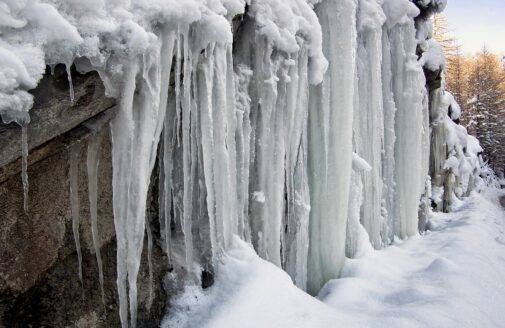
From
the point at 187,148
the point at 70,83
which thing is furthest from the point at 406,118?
the point at 70,83

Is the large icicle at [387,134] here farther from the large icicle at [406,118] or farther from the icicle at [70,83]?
the icicle at [70,83]

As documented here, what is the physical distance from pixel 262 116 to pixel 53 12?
1803mm

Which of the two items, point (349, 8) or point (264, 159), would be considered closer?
point (264, 159)

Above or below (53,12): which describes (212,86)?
below

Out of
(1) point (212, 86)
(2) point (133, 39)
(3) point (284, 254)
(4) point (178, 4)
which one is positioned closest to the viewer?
(2) point (133, 39)

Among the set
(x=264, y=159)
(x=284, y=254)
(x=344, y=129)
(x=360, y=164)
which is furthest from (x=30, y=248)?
(x=360, y=164)

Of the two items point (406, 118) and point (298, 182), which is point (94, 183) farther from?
point (406, 118)

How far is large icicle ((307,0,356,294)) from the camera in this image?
378 cm

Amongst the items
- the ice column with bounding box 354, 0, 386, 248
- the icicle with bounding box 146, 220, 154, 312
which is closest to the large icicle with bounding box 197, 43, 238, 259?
the icicle with bounding box 146, 220, 154, 312

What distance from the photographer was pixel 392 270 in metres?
3.98

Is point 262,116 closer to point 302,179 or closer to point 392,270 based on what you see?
point 302,179

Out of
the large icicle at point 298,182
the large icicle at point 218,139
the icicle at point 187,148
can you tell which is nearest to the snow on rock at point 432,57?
the large icicle at point 298,182

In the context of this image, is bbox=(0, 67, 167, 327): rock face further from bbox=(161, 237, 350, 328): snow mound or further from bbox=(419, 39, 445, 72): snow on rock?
bbox=(419, 39, 445, 72): snow on rock

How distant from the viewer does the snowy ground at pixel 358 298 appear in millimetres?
2312
